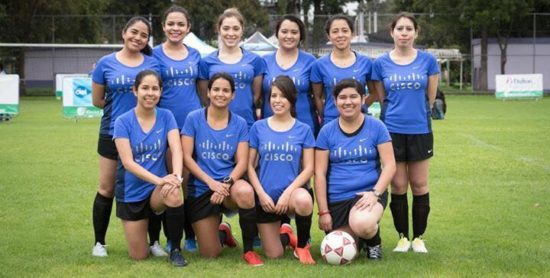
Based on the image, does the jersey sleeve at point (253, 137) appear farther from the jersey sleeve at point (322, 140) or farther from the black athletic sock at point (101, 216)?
the black athletic sock at point (101, 216)

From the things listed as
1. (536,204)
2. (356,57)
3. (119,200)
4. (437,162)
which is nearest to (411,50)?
(356,57)

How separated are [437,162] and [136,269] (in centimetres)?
752

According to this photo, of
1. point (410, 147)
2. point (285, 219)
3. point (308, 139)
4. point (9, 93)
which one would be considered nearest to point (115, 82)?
point (308, 139)

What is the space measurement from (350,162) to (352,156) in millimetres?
54

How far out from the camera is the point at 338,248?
559cm

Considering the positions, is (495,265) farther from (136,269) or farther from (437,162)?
A: (437,162)

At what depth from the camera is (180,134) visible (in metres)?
5.99

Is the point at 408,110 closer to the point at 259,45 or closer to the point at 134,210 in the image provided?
the point at 134,210

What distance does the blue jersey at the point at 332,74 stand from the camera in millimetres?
6148

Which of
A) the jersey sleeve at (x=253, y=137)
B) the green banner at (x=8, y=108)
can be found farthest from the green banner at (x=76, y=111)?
the jersey sleeve at (x=253, y=137)

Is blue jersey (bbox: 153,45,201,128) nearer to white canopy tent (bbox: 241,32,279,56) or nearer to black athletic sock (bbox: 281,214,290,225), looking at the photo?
black athletic sock (bbox: 281,214,290,225)

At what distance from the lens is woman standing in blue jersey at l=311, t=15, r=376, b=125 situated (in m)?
6.11

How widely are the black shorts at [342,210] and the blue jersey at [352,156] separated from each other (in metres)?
0.03

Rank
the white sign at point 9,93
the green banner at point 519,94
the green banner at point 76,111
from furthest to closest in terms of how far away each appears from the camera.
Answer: the green banner at point 519,94 → the green banner at point 76,111 → the white sign at point 9,93
